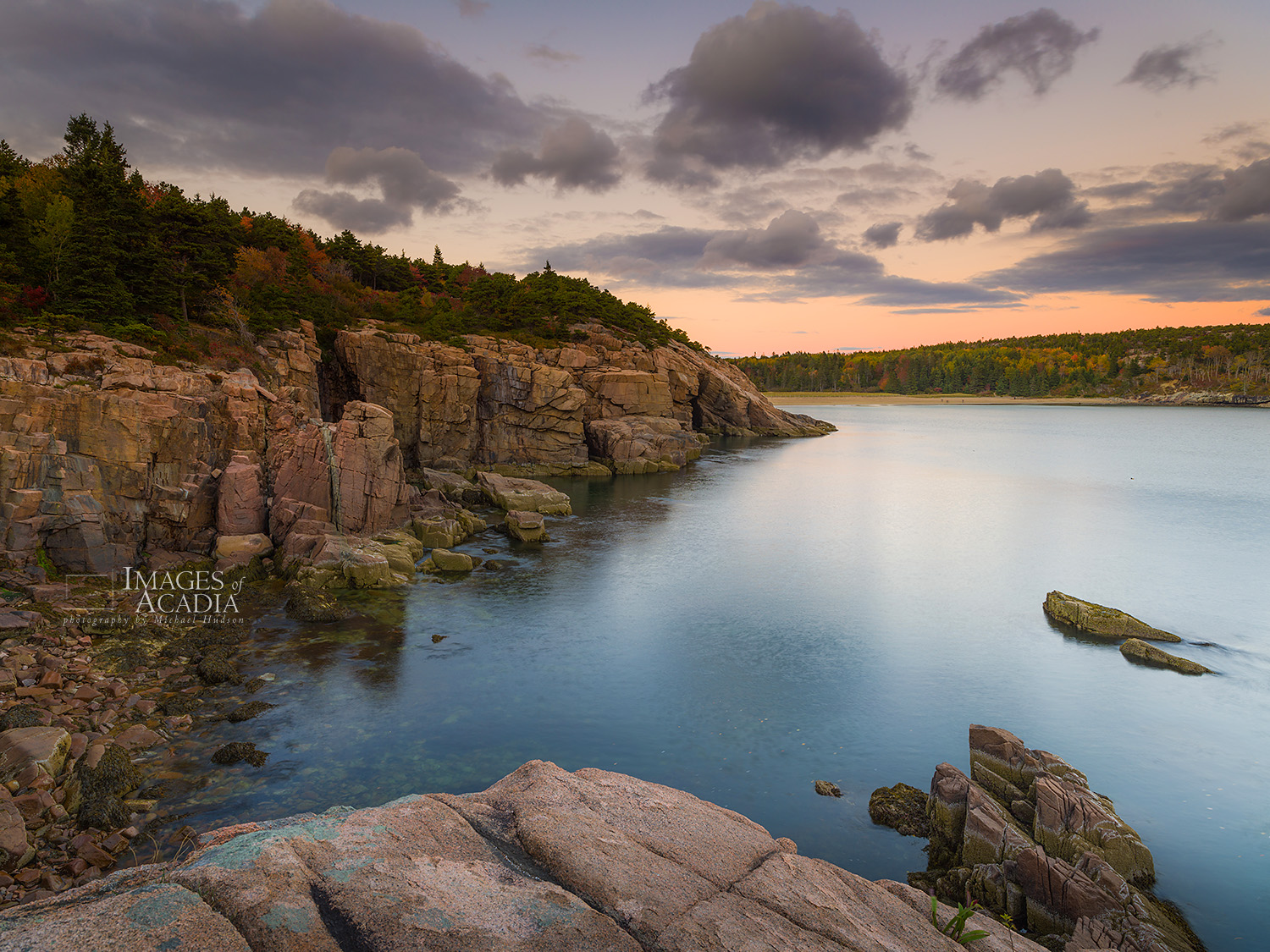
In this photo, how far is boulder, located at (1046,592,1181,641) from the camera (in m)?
26.0

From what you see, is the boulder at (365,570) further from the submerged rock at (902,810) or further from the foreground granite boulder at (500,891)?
the submerged rock at (902,810)

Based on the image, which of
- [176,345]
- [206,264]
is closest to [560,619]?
[176,345]

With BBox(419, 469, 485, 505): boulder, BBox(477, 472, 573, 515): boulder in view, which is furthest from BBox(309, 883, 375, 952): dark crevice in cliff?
BBox(419, 469, 485, 505): boulder

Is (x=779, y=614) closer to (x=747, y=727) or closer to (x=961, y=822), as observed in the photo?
(x=747, y=727)

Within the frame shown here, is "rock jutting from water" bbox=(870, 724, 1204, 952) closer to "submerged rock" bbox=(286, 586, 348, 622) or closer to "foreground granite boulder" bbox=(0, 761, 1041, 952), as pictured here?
"foreground granite boulder" bbox=(0, 761, 1041, 952)

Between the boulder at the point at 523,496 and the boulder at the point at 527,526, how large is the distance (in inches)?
147

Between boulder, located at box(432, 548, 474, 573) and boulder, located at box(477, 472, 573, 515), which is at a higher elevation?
boulder, located at box(477, 472, 573, 515)

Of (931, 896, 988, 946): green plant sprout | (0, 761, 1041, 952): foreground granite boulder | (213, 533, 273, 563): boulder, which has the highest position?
(0, 761, 1041, 952): foreground granite boulder

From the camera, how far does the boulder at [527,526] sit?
129 ft

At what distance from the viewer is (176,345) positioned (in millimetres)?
35281

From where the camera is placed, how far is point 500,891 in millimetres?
6754

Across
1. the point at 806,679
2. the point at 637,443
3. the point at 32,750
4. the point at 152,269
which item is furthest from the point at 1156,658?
the point at 152,269

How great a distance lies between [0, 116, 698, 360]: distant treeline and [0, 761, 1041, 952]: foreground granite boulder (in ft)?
116

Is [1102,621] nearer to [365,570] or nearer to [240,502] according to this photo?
[365,570]
